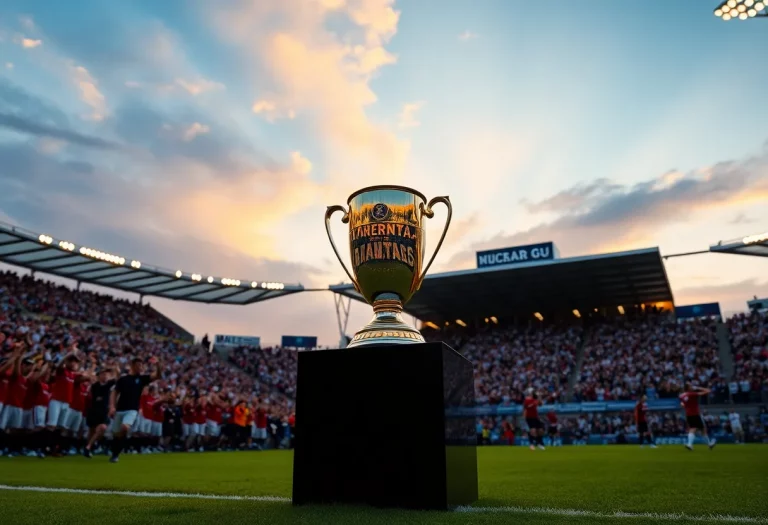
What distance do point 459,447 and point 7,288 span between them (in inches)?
1199

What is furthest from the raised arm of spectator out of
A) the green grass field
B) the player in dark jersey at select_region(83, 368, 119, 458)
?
the green grass field

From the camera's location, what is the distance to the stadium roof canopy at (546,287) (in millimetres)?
28438

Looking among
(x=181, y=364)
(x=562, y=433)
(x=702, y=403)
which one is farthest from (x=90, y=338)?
(x=702, y=403)

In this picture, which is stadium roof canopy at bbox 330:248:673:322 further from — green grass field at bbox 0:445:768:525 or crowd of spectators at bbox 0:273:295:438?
green grass field at bbox 0:445:768:525

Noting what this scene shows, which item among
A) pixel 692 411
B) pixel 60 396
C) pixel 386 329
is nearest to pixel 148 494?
pixel 386 329

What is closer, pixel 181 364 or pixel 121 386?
pixel 121 386

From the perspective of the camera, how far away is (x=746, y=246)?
1037 inches

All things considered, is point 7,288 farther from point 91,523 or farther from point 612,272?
point 612,272

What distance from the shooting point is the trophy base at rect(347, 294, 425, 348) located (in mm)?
3566

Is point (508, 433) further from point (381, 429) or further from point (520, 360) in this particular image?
point (381, 429)

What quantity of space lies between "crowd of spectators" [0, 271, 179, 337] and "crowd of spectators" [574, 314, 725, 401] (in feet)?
85.3

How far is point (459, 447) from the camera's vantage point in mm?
3455

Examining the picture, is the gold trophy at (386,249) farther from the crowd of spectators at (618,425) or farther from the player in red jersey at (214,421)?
the crowd of spectators at (618,425)

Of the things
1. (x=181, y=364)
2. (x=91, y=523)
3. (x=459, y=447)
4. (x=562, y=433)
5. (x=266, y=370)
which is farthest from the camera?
(x=266, y=370)
